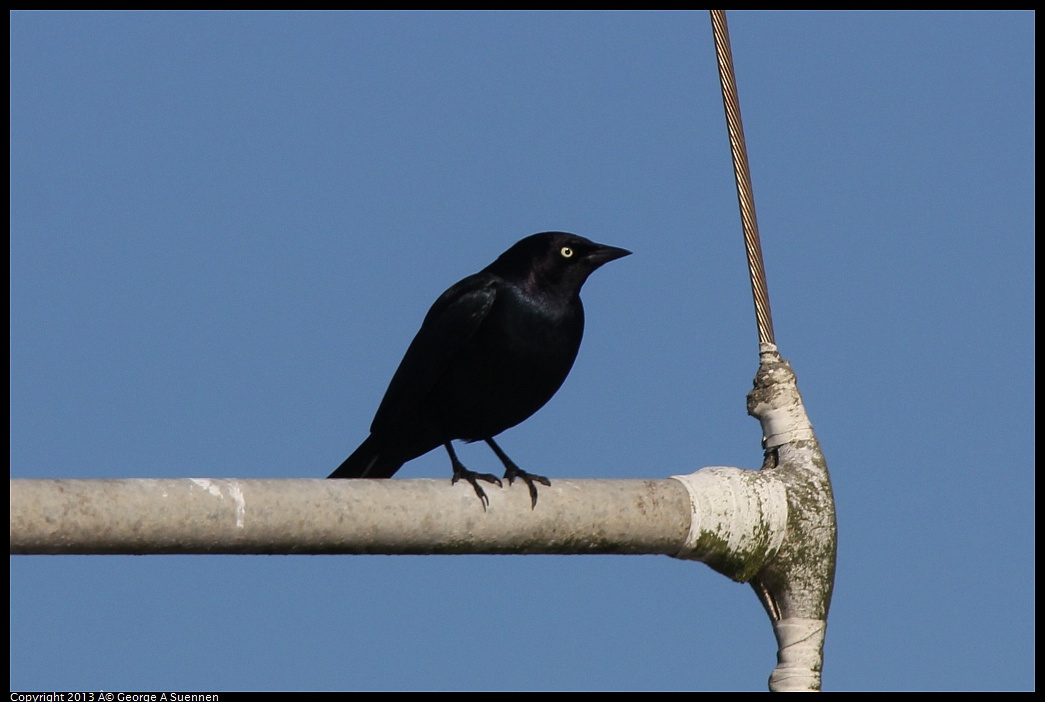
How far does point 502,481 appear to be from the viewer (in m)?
5.76

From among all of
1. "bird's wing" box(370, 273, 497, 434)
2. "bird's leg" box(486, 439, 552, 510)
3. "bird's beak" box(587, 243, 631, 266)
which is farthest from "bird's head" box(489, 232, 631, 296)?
"bird's leg" box(486, 439, 552, 510)

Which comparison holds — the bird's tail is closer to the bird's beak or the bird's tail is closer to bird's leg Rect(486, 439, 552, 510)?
bird's leg Rect(486, 439, 552, 510)

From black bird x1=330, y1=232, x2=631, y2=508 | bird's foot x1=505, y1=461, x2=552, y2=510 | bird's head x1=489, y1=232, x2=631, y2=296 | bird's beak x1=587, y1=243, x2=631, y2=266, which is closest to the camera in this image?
bird's foot x1=505, y1=461, x2=552, y2=510

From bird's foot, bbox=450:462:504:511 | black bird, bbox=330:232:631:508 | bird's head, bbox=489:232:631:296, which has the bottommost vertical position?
bird's foot, bbox=450:462:504:511

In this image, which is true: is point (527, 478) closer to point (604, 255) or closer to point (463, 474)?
point (463, 474)

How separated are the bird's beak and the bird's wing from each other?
20.3 inches

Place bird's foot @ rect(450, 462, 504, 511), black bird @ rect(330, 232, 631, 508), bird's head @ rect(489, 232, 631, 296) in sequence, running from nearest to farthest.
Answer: bird's foot @ rect(450, 462, 504, 511)
black bird @ rect(330, 232, 631, 508)
bird's head @ rect(489, 232, 631, 296)

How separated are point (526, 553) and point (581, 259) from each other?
102 inches

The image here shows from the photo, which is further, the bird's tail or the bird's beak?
the bird's beak

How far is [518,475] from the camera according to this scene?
19.7ft

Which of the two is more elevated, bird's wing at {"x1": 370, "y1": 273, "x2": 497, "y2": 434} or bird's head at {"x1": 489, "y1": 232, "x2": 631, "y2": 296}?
bird's head at {"x1": 489, "y1": 232, "x2": 631, "y2": 296}

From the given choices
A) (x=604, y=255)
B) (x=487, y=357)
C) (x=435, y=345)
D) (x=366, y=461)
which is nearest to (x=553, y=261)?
(x=604, y=255)

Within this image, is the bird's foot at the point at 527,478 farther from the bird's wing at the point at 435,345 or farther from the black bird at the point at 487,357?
the bird's wing at the point at 435,345

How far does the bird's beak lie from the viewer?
691 cm
